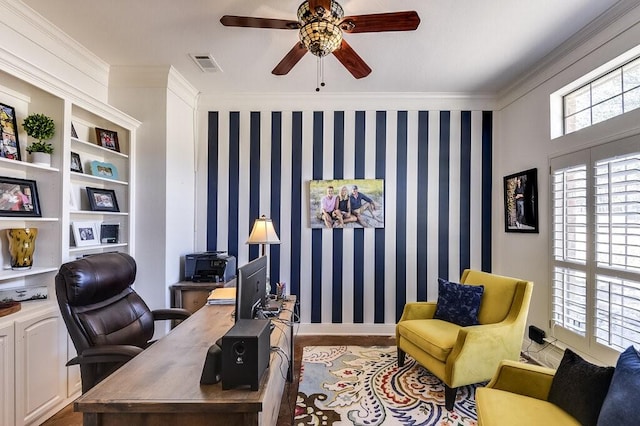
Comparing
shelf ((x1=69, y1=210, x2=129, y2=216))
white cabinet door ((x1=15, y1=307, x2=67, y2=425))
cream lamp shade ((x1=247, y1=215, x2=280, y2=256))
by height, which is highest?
shelf ((x1=69, y1=210, x2=129, y2=216))

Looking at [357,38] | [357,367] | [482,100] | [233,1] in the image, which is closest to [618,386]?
[357,367]

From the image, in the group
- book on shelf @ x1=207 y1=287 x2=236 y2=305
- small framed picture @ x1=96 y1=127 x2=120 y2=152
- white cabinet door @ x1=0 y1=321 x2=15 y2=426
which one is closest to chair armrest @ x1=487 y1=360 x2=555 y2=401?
book on shelf @ x1=207 y1=287 x2=236 y2=305

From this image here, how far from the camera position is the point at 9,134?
7.02ft

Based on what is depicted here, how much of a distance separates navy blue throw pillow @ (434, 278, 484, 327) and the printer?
217 cm

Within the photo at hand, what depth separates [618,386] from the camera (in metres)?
1.31

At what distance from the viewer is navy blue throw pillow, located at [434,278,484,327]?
2.64 metres

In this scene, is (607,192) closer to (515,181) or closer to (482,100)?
(515,181)

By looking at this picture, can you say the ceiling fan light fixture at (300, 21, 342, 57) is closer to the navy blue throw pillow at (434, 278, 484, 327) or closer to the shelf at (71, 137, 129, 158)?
the shelf at (71, 137, 129, 158)

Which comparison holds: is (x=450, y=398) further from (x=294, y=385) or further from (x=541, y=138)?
(x=541, y=138)

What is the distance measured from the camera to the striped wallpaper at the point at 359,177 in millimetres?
3770

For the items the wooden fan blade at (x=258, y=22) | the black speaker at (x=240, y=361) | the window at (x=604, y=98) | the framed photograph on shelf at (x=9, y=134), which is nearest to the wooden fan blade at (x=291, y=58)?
the wooden fan blade at (x=258, y=22)

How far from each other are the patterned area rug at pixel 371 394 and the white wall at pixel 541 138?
125 cm

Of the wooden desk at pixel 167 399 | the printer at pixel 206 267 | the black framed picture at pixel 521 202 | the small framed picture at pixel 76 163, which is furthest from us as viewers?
the printer at pixel 206 267

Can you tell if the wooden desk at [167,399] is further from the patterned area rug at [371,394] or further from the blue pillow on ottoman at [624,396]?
the blue pillow on ottoman at [624,396]
